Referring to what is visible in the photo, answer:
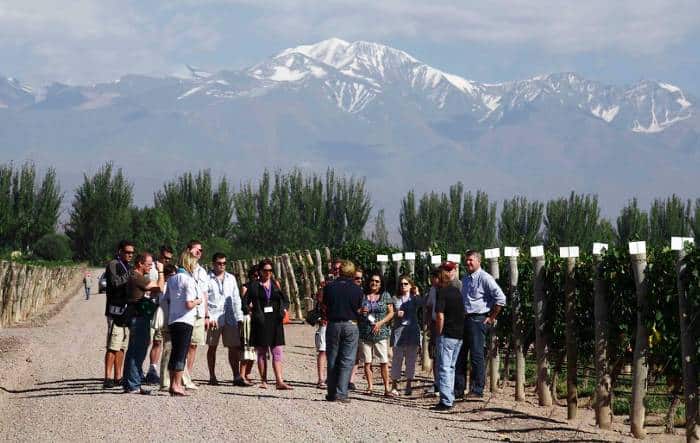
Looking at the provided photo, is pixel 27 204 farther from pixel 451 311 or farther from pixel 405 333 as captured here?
pixel 451 311

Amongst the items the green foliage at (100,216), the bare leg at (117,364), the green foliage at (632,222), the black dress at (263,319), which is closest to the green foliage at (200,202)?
the green foliage at (100,216)

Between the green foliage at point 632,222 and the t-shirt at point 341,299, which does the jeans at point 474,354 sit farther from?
the green foliage at point 632,222

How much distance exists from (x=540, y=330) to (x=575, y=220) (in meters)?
89.6

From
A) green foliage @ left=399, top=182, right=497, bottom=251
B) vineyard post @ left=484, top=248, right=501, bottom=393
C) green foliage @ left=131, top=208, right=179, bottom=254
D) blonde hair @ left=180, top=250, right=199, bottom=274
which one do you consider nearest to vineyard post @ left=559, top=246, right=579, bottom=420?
vineyard post @ left=484, top=248, right=501, bottom=393

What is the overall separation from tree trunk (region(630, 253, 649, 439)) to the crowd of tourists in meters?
2.54

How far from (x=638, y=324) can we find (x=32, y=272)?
29830mm

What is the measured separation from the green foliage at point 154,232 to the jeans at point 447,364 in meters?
78.0

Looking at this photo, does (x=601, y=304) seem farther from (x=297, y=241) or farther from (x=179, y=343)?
(x=297, y=241)

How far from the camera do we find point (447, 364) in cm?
1439

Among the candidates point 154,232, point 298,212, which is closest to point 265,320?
point 154,232

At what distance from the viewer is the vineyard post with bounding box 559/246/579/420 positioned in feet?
45.9

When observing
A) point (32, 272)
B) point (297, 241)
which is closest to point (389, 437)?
point (32, 272)

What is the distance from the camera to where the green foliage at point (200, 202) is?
362 ft

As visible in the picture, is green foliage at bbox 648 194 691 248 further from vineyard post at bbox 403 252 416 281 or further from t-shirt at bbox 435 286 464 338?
t-shirt at bbox 435 286 464 338
